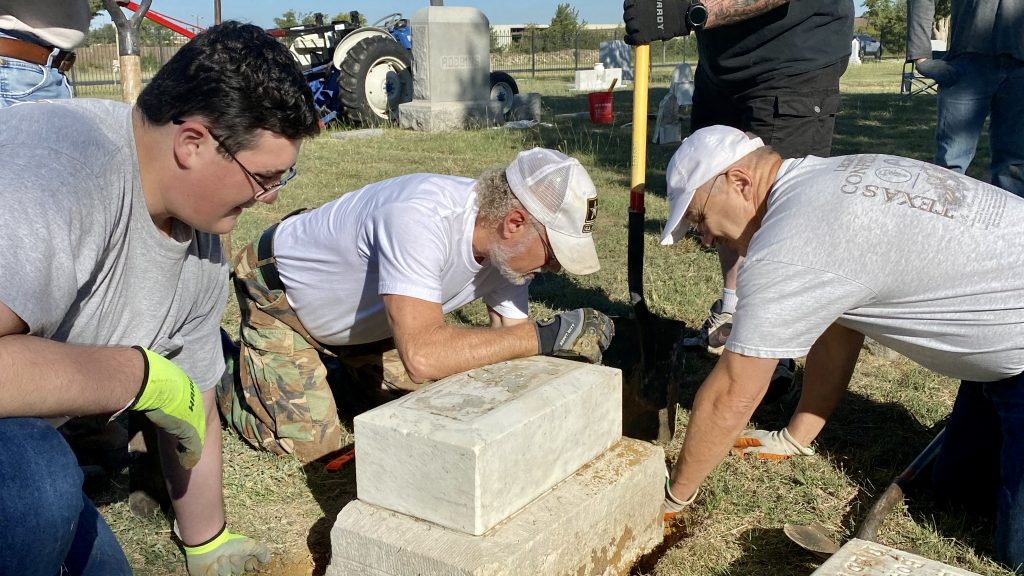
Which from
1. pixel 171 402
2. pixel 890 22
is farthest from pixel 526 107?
pixel 890 22

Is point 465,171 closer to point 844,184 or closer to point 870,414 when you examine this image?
point 870,414

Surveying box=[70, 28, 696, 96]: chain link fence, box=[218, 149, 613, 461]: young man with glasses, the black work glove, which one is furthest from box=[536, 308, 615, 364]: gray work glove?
box=[70, 28, 696, 96]: chain link fence

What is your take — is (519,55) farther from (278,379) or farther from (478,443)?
(478,443)

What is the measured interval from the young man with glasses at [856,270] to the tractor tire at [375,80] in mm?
10223

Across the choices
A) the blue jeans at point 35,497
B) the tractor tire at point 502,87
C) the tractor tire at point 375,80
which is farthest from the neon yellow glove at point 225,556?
the tractor tire at point 502,87

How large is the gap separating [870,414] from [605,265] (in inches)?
90.8

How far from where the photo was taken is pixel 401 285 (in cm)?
257

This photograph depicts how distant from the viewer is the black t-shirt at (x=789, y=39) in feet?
12.4

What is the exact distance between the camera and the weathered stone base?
39.5ft

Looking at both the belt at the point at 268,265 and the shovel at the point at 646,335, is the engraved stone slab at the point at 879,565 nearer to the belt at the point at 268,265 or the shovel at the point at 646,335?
the shovel at the point at 646,335

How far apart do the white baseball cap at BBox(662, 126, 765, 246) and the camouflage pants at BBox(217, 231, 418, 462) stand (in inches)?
59.4

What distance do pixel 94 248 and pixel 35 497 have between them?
20.8 inches

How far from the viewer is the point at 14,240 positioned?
1587 millimetres

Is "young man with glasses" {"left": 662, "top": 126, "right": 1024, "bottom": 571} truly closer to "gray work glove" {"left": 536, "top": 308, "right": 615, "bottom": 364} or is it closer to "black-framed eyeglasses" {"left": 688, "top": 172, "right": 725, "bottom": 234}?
"black-framed eyeglasses" {"left": 688, "top": 172, "right": 725, "bottom": 234}
